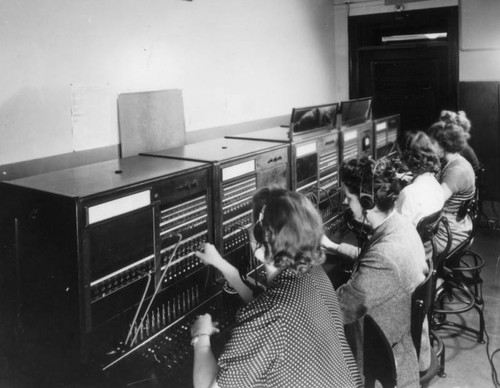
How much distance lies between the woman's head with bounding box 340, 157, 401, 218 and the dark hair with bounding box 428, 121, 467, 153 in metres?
1.40

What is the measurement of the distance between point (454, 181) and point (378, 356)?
6.13 ft

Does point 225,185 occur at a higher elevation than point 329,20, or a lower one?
lower

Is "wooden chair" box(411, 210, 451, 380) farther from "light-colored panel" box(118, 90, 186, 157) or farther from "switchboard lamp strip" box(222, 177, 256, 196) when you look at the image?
"light-colored panel" box(118, 90, 186, 157)

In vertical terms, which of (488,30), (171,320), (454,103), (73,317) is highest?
(488,30)

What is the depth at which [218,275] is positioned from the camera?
1.91 meters

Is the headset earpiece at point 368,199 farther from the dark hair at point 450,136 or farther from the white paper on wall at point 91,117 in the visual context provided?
the dark hair at point 450,136

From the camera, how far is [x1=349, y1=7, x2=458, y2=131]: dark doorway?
15.9ft

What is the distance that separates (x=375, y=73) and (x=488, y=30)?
1.13 metres

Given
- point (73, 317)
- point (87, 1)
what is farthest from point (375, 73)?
point (73, 317)

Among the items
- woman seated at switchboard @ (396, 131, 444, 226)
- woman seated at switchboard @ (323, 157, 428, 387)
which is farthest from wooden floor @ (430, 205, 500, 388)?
woman seated at switchboard @ (323, 157, 428, 387)

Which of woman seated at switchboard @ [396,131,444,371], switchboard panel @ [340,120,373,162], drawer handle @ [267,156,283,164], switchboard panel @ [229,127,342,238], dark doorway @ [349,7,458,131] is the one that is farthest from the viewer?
dark doorway @ [349,7,458,131]

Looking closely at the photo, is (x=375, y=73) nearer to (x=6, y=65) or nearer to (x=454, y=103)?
(x=454, y=103)

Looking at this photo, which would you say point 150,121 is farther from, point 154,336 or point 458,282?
point 458,282

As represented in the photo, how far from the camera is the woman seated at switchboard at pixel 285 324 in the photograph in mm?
1220
